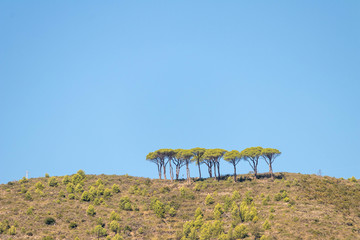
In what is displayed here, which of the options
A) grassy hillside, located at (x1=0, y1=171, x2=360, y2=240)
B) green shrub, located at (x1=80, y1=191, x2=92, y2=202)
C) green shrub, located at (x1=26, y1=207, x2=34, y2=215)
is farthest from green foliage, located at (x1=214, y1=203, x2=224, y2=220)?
green shrub, located at (x1=26, y1=207, x2=34, y2=215)

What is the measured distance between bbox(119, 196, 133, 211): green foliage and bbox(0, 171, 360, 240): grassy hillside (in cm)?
20

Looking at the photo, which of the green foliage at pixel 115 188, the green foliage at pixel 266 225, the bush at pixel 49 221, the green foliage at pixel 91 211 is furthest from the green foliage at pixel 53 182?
the green foliage at pixel 266 225

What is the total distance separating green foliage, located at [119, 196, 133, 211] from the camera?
95312 mm

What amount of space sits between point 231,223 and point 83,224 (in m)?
27.5

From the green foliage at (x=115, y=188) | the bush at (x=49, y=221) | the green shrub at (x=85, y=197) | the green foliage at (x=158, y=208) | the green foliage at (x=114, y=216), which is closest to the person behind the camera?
the bush at (x=49, y=221)

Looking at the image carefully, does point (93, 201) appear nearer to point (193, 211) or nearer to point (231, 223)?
point (193, 211)

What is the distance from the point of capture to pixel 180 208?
97062 millimetres

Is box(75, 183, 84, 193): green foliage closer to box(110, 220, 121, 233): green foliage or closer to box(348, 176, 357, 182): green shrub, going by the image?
box(110, 220, 121, 233): green foliage

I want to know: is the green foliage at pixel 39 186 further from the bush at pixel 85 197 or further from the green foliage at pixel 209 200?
the green foliage at pixel 209 200

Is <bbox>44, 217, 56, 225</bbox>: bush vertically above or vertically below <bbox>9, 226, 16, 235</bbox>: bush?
above

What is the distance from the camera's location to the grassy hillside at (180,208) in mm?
81250

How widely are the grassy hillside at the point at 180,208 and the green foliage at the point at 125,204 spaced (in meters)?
0.20

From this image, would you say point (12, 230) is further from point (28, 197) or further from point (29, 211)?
point (28, 197)

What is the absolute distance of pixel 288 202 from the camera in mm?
94938
